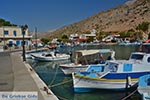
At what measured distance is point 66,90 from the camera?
18766 mm

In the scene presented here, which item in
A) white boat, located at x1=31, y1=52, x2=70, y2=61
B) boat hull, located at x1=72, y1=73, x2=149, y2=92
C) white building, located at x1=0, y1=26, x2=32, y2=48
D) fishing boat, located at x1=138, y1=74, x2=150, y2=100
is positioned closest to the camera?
fishing boat, located at x1=138, y1=74, x2=150, y2=100

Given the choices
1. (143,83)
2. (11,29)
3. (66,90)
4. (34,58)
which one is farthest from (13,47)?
(143,83)

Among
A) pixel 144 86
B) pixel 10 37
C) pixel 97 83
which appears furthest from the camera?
pixel 10 37

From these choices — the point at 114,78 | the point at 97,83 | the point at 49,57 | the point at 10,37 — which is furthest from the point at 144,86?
the point at 10,37

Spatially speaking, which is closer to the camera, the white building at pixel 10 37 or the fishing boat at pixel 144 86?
the fishing boat at pixel 144 86

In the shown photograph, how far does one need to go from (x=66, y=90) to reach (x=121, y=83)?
13.4 ft

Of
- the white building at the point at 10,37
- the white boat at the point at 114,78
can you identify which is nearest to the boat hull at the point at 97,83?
the white boat at the point at 114,78

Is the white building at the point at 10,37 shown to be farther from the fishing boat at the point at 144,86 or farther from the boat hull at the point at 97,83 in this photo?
the fishing boat at the point at 144,86

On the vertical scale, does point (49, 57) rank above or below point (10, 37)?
below

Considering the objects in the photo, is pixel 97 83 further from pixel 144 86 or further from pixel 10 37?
pixel 10 37

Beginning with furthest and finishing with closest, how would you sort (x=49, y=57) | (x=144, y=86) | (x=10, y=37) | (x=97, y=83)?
(x=10, y=37) → (x=49, y=57) → (x=97, y=83) → (x=144, y=86)

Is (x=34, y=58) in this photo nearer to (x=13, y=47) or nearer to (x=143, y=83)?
(x=13, y=47)

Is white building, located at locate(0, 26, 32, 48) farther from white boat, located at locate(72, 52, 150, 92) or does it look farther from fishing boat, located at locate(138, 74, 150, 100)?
fishing boat, located at locate(138, 74, 150, 100)

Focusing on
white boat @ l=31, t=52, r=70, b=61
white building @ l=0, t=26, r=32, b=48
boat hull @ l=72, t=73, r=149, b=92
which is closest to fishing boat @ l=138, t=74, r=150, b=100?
boat hull @ l=72, t=73, r=149, b=92
